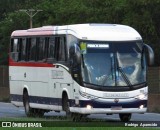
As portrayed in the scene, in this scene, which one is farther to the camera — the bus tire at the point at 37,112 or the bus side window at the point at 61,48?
the bus tire at the point at 37,112

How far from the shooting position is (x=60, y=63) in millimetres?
24688

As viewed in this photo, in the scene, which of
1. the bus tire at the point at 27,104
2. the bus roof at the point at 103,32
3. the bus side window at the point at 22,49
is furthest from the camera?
the bus side window at the point at 22,49

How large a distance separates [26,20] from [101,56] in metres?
56.4

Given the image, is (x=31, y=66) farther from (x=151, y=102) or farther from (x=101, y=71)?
(x=151, y=102)

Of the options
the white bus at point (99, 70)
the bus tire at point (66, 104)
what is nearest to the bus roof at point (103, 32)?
the white bus at point (99, 70)

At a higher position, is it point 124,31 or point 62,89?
point 124,31

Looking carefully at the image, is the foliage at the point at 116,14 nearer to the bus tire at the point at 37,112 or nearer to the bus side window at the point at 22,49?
the bus side window at the point at 22,49

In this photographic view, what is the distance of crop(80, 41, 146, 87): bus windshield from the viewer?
22.8 metres

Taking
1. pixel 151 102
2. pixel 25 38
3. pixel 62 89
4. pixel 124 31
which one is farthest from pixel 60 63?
pixel 151 102

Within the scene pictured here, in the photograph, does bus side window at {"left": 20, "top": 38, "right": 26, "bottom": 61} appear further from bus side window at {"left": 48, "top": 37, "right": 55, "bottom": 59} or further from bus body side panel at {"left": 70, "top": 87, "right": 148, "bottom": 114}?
bus body side panel at {"left": 70, "top": 87, "right": 148, "bottom": 114}

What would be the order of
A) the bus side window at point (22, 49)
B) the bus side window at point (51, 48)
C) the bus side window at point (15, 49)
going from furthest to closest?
the bus side window at point (15, 49) < the bus side window at point (22, 49) < the bus side window at point (51, 48)

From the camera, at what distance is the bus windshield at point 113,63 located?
2281cm
